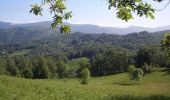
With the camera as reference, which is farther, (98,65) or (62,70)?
(98,65)

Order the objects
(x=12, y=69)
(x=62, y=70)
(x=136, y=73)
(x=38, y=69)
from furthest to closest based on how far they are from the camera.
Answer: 1. (x=62, y=70)
2. (x=12, y=69)
3. (x=38, y=69)
4. (x=136, y=73)

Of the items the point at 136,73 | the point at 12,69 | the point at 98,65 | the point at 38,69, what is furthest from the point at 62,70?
the point at 136,73

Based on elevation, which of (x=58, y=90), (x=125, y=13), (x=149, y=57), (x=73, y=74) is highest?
(x=125, y=13)

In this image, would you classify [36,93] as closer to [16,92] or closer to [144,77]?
[16,92]

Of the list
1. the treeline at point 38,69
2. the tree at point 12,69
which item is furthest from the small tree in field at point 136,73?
the tree at point 12,69

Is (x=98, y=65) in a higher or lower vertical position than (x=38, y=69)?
lower

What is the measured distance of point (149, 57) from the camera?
15912 centimetres

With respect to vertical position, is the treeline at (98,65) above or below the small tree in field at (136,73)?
below

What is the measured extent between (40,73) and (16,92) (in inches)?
5195

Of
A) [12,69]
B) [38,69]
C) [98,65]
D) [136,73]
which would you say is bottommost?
[12,69]

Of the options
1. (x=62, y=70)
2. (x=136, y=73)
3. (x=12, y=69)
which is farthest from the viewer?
(x=62, y=70)

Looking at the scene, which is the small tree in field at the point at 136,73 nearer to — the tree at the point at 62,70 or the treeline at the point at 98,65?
the treeline at the point at 98,65

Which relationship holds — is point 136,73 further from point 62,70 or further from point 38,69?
point 62,70

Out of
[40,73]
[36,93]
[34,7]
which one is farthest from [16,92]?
[40,73]
